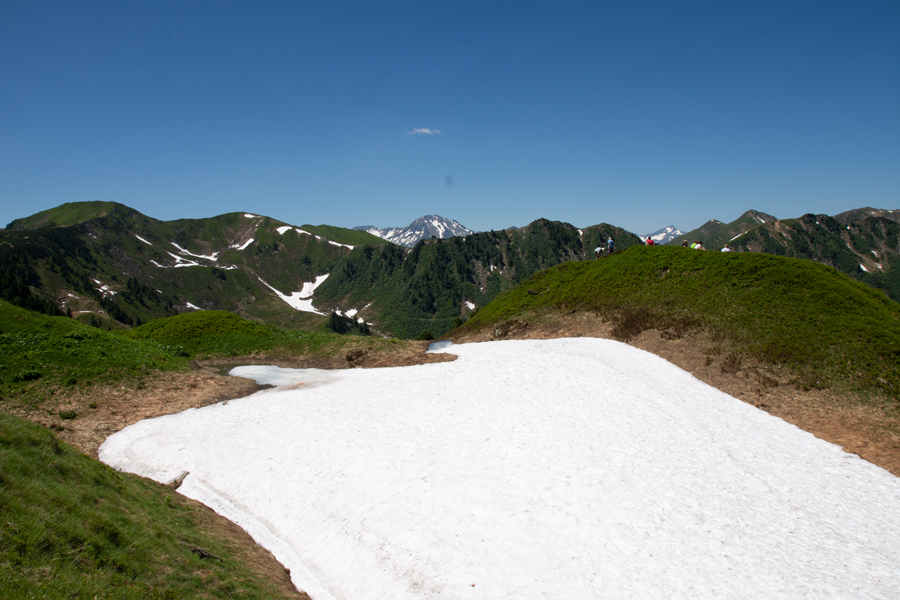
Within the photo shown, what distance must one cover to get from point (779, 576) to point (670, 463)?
4.02 metres

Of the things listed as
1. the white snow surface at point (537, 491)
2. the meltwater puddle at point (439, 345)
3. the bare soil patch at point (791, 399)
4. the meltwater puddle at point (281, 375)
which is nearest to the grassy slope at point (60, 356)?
the meltwater puddle at point (281, 375)

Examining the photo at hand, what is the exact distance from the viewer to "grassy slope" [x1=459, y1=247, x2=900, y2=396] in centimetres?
2044

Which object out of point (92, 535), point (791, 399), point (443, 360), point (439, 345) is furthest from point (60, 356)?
point (791, 399)

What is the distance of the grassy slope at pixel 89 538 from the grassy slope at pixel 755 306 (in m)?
25.2

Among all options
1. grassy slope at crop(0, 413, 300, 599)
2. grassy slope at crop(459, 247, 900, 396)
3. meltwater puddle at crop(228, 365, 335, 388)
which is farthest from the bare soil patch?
grassy slope at crop(0, 413, 300, 599)

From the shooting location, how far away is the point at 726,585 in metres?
8.71

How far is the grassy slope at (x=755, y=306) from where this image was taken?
805 inches

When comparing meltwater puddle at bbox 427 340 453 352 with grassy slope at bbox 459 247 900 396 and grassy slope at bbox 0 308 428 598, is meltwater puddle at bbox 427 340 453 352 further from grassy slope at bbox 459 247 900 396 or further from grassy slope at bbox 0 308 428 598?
grassy slope at bbox 0 308 428 598

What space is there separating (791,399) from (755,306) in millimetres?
7924

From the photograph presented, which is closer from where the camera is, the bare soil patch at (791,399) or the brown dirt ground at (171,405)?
the brown dirt ground at (171,405)

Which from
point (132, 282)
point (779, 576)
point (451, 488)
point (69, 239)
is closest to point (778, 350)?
point (779, 576)

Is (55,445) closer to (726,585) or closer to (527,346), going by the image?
(726,585)

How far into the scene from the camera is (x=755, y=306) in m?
25.4

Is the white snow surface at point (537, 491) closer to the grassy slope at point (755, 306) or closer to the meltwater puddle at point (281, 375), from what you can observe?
the meltwater puddle at point (281, 375)
